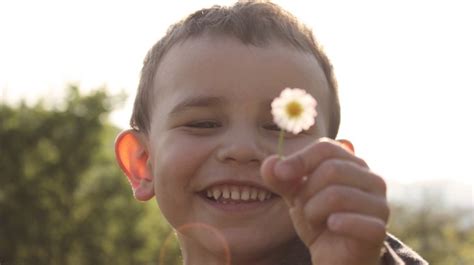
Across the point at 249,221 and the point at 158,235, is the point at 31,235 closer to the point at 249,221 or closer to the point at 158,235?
the point at 158,235

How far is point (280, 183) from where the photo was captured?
2.16 meters

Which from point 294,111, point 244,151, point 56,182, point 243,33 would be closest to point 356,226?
point 294,111

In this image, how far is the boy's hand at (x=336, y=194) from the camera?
217 cm

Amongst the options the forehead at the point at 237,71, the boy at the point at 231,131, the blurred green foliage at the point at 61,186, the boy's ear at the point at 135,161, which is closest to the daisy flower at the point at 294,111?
the boy at the point at 231,131

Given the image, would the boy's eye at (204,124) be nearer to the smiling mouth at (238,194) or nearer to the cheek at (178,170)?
the cheek at (178,170)

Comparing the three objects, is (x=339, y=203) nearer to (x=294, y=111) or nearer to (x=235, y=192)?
(x=294, y=111)

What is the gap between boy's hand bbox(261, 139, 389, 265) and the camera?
2.17 m

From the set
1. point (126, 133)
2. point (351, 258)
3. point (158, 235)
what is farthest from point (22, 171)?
point (351, 258)

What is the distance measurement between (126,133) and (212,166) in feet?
3.84

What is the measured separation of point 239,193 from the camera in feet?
12.0

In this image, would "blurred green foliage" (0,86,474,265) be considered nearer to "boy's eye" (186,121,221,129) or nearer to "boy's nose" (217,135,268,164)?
"boy's eye" (186,121,221,129)

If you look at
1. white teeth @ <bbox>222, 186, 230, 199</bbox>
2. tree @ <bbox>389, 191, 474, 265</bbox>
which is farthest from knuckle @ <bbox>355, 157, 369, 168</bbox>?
tree @ <bbox>389, 191, 474, 265</bbox>

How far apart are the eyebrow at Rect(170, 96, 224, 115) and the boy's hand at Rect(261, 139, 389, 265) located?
55.4 inches

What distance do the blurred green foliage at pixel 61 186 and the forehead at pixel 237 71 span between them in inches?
983
